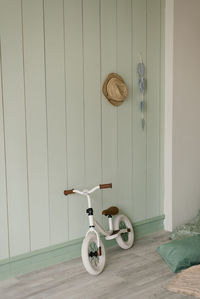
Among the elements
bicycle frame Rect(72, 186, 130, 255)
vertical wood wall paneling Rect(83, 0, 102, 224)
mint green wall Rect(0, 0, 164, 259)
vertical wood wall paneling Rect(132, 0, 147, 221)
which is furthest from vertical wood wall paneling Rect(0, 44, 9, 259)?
vertical wood wall paneling Rect(132, 0, 147, 221)

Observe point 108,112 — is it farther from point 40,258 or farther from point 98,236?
point 40,258

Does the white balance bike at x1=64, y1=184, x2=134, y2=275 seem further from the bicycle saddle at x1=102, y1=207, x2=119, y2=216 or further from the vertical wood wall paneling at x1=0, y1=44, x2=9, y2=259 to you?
the vertical wood wall paneling at x1=0, y1=44, x2=9, y2=259

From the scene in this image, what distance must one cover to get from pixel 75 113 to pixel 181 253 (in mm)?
1415

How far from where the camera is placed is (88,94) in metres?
3.32

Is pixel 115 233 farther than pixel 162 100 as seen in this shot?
No

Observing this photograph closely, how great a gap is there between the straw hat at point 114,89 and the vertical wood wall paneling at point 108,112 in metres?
0.04

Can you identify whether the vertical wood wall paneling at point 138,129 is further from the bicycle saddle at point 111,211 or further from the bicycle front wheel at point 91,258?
the bicycle front wheel at point 91,258

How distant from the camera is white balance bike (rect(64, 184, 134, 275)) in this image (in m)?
2.93

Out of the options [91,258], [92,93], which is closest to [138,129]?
[92,93]

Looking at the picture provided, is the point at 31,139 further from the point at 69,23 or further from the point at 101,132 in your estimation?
the point at 69,23

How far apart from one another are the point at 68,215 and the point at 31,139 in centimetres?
73

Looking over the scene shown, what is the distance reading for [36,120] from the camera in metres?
2.99

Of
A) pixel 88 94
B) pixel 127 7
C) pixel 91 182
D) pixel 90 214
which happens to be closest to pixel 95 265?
pixel 90 214

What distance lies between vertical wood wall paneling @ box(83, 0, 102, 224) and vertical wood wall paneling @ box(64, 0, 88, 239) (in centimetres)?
5
